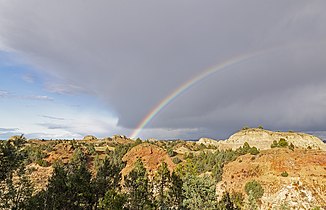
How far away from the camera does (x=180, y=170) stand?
3628 centimetres

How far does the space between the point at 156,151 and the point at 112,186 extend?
44.7 metres

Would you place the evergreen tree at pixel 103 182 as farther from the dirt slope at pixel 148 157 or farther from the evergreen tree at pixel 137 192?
the dirt slope at pixel 148 157

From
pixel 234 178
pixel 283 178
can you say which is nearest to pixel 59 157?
pixel 234 178

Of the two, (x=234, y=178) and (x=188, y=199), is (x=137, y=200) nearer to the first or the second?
(x=188, y=199)

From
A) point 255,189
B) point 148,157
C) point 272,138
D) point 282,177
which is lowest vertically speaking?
point 255,189

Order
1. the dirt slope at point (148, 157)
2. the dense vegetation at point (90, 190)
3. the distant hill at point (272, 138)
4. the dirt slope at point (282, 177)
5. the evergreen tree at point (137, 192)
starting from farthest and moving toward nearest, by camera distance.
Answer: the distant hill at point (272, 138) < the dirt slope at point (148, 157) < the dirt slope at point (282, 177) < the evergreen tree at point (137, 192) < the dense vegetation at point (90, 190)

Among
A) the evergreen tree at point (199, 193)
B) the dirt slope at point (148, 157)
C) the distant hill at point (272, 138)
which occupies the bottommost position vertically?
the evergreen tree at point (199, 193)

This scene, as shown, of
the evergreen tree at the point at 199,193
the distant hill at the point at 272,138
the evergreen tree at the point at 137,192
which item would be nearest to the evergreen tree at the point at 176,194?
the evergreen tree at the point at 199,193

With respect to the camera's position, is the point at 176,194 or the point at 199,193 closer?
the point at 199,193

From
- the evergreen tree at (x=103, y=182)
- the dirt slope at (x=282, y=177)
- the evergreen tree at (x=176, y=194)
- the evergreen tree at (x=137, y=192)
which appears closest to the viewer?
the evergreen tree at (x=103, y=182)

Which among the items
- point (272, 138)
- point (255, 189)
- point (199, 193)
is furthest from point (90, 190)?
point (272, 138)

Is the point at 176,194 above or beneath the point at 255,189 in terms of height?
beneath

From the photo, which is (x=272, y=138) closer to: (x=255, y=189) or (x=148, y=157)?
(x=148, y=157)

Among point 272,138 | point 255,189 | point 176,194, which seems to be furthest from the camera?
point 272,138
